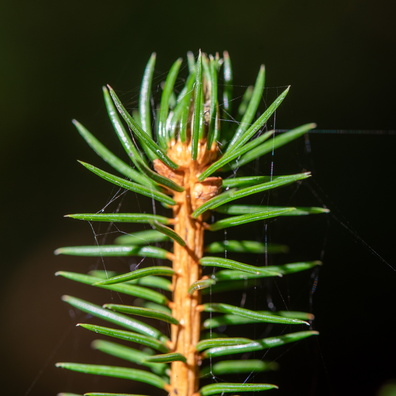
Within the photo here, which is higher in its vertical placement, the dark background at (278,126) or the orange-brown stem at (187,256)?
the dark background at (278,126)

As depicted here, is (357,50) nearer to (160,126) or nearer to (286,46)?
(286,46)

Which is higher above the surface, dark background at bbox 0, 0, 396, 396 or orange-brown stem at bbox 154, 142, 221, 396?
dark background at bbox 0, 0, 396, 396

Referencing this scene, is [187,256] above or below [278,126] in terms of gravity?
below

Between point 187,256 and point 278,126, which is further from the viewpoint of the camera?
point 278,126

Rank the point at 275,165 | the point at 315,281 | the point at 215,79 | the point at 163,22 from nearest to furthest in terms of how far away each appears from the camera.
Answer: the point at 215,79
the point at 315,281
the point at 275,165
the point at 163,22

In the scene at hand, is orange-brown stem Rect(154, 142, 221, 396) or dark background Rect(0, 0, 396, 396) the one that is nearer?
orange-brown stem Rect(154, 142, 221, 396)

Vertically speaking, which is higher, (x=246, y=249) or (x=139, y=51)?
(x=139, y=51)

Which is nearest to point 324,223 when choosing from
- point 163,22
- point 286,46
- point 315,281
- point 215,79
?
point 315,281

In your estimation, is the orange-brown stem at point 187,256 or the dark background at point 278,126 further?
the dark background at point 278,126
